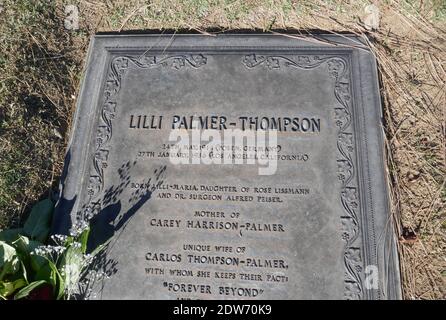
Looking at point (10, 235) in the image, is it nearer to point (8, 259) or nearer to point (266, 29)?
point (8, 259)

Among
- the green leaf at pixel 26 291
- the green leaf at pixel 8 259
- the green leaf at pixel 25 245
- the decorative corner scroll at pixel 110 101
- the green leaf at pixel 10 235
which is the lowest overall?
the green leaf at pixel 26 291

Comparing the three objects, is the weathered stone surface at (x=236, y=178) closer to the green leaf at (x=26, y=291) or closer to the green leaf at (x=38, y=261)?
the green leaf at (x=38, y=261)

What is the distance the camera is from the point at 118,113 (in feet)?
9.39

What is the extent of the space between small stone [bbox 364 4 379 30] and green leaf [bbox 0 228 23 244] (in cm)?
272

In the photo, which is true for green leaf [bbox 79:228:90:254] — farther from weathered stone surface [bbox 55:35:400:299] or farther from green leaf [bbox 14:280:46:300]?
green leaf [bbox 14:280:46:300]

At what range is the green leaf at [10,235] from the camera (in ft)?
8.68

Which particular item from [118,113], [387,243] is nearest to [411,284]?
[387,243]

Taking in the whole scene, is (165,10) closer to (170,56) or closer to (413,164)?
(170,56)

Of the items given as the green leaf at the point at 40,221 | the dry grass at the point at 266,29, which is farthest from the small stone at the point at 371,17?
the green leaf at the point at 40,221

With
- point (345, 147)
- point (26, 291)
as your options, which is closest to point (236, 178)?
point (345, 147)

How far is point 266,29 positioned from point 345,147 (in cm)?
105

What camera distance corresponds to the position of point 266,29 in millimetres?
3074

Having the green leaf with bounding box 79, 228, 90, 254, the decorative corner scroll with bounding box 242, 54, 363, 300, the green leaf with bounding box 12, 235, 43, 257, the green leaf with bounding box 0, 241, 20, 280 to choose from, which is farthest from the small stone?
the green leaf with bounding box 0, 241, 20, 280

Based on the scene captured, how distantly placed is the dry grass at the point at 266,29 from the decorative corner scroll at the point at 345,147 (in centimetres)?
28
